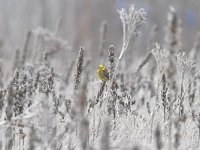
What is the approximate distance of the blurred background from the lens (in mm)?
15797

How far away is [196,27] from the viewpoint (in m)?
15.9

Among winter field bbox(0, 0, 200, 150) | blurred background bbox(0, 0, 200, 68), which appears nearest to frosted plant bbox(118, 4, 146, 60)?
→ winter field bbox(0, 0, 200, 150)

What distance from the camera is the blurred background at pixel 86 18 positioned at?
15.8 m

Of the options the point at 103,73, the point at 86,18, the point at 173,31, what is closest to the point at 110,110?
the point at 103,73

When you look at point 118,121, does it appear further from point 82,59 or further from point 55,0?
point 55,0

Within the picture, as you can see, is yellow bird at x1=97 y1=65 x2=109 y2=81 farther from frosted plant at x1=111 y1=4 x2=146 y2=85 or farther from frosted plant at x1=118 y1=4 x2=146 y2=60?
frosted plant at x1=118 y1=4 x2=146 y2=60

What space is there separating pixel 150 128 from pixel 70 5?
52.1 ft

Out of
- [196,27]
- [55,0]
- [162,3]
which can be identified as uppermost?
[55,0]

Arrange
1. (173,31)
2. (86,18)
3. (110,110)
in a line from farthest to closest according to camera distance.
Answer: (86,18) → (110,110) → (173,31)

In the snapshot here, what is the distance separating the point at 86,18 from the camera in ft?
58.5

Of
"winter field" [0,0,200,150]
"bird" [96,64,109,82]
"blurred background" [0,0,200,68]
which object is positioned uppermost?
"blurred background" [0,0,200,68]

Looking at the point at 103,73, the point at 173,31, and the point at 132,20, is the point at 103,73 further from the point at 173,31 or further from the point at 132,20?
the point at 173,31

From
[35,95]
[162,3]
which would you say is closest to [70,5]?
[162,3]

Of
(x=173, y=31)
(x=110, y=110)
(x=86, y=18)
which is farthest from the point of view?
(x=86, y=18)
